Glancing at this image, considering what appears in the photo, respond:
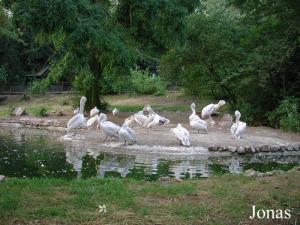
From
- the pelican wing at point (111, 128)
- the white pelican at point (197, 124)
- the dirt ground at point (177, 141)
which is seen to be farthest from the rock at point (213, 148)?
the white pelican at point (197, 124)

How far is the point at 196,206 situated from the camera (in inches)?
301

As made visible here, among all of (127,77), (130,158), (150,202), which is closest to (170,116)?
(127,77)

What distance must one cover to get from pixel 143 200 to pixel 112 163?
517 centimetres

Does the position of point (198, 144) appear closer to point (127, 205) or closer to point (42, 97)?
point (127, 205)

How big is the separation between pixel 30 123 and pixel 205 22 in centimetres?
977

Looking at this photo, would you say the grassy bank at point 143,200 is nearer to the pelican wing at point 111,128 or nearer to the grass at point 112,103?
the pelican wing at point 111,128

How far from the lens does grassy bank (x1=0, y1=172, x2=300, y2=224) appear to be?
7012 mm

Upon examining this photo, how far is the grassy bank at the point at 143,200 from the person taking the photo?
7.01 metres

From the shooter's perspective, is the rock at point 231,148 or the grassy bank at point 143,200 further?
the rock at point 231,148

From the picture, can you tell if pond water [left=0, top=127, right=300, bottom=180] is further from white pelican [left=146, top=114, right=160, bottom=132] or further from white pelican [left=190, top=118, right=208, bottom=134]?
white pelican [left=146, top=114, right=160, bottom=132]

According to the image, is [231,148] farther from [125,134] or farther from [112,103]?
[112,103]

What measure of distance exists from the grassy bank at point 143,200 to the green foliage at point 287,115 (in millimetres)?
10573

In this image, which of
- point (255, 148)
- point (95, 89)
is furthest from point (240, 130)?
point (95, 89)

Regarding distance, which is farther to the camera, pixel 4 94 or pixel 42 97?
pixel 4 94
